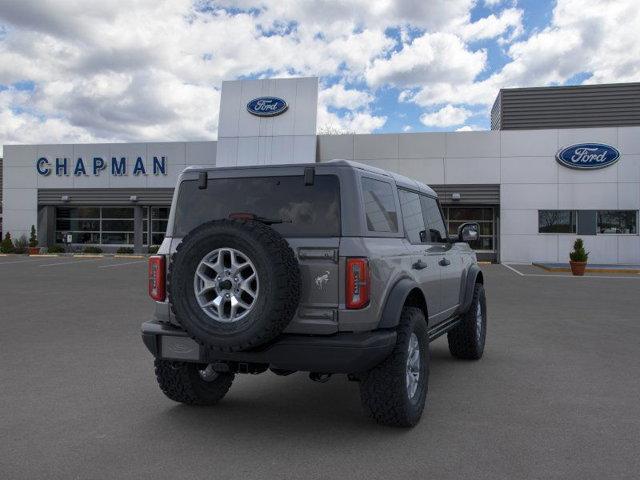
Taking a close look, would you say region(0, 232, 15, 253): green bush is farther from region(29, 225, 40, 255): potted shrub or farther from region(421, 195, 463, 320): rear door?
region(421, 195, 463, 320): rear door

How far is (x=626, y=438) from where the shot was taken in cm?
430

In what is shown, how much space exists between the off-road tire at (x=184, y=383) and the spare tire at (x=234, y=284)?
87cm

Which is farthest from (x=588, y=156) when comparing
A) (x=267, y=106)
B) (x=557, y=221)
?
(x=267, y=106)

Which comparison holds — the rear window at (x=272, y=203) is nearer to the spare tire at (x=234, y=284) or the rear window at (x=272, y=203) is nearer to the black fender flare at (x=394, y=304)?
the spare tire at (x=234, y=284)

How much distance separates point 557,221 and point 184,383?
83.3 feet

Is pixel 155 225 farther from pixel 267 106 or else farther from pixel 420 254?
pixel 420 254

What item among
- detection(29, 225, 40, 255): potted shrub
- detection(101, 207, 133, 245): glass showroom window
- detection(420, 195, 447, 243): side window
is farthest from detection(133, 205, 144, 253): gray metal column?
detection(420, 195, 447, 243): side window

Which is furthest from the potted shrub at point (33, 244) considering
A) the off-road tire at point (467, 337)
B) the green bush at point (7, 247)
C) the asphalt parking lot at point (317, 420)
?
the off-road tire at point (467, 337)

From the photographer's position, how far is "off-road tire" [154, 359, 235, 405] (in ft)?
15.9

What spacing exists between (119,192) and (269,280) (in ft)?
101

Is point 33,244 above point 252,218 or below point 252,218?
below

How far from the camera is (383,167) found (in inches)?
1084

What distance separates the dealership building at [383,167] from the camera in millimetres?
26781

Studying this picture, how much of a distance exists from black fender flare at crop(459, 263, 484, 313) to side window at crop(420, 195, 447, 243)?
0.66 m
